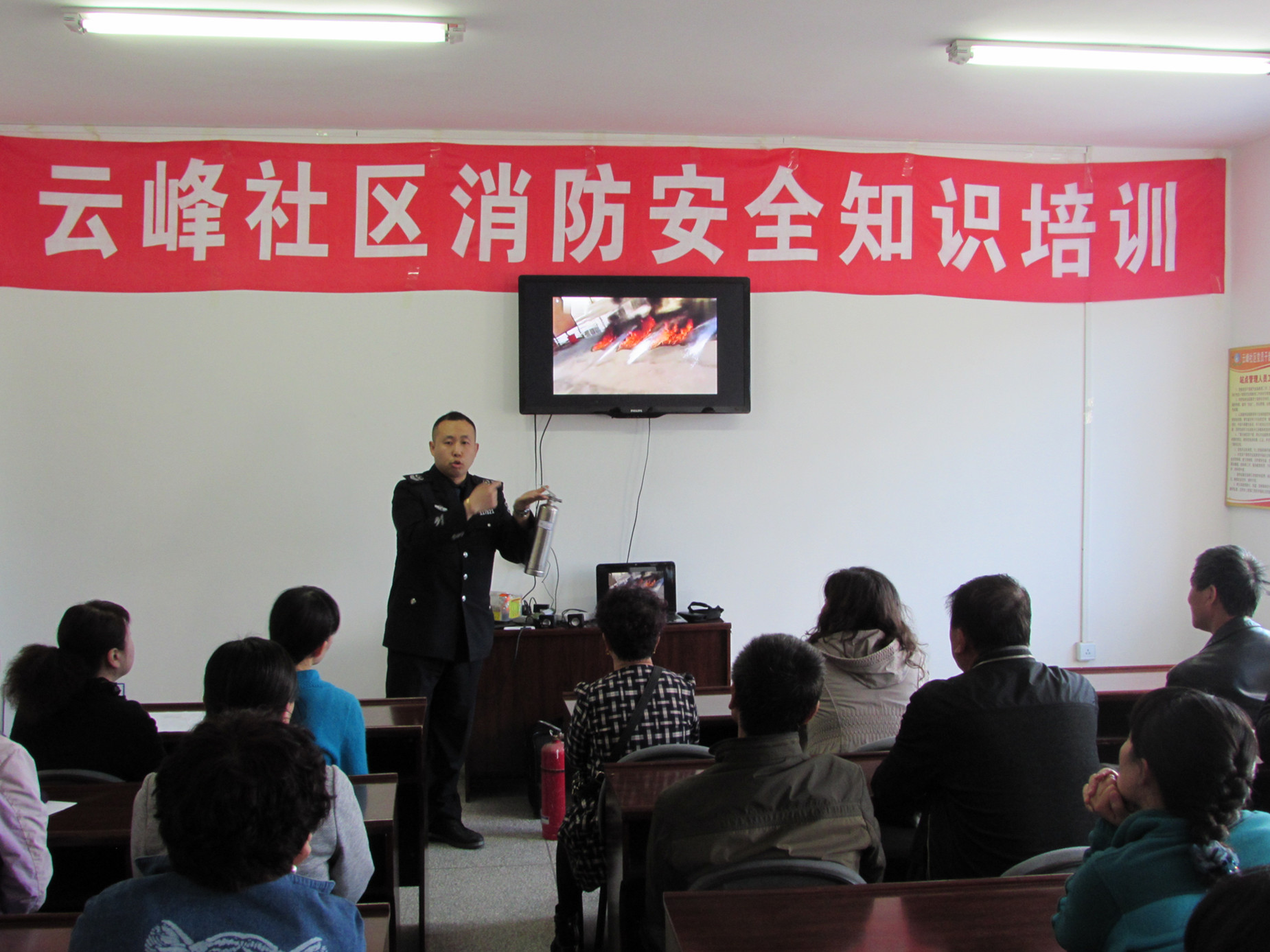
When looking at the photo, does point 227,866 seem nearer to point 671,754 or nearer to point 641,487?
point 671,754

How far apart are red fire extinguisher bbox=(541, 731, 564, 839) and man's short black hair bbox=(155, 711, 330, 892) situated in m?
2.44

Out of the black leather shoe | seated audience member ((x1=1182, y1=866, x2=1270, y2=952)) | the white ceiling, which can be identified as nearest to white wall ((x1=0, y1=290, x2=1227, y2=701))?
the white ceiling

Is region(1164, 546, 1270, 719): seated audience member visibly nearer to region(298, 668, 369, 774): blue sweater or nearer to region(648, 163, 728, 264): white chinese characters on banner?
region(298, 668, 369, 774): blue sweater

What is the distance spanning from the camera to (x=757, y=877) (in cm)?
146

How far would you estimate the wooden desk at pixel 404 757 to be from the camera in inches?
97.3

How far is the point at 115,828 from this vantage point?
5.61 feet

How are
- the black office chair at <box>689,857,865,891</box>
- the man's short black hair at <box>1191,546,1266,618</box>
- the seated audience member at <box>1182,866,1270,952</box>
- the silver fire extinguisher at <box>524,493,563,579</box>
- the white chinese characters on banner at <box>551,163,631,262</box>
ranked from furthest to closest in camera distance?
the white chinese characters on banner at <box>551,163,631,262</box>, the silver fire extinguisher at <box>524,493,563,579</box>, the man's short black hair at <box>1191,546,1266,618</box>, the black office chair at <box>689,857,865,891</box>, the seated audience member at <box>1182,866,1270,952</box>

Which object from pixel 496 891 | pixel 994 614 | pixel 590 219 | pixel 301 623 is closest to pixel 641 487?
pixel 590 219

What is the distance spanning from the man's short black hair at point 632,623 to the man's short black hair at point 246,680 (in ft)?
2.67

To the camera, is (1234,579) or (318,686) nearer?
(318,686)

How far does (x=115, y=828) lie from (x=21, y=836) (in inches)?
7.7

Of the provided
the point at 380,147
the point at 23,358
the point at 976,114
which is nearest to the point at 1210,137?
the point at 976,114

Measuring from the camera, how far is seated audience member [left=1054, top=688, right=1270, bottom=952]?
1.11m

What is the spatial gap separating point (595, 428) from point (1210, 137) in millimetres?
3312
